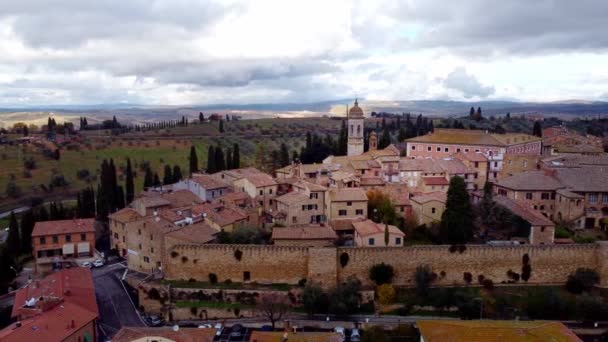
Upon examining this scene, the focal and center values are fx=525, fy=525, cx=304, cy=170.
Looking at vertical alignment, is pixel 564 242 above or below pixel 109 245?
above

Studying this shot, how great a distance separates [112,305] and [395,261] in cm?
1951

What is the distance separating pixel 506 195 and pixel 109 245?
117 ft

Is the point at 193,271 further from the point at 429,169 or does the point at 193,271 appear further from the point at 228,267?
the point at 429,169

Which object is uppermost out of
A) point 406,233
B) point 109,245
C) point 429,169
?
point 429,169

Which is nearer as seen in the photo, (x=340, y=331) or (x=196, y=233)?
(x=340, y=331)

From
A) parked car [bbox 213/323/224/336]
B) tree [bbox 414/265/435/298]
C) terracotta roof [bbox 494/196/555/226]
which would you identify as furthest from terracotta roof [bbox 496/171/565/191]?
parked car [bbox 213/323/224/336]

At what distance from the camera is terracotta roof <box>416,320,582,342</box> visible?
27.2 metres

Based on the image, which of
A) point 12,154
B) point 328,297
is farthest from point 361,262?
point 12,154

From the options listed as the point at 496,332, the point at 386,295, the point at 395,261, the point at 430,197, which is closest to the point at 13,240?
the point at 386,295

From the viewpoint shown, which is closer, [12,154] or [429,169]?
[429,169]

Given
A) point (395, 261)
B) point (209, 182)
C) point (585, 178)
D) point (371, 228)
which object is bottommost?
point (395, 261)

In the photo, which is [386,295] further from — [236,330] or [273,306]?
[236,330]

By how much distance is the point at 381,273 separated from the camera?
35719 mm

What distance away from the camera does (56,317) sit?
2981 cm
